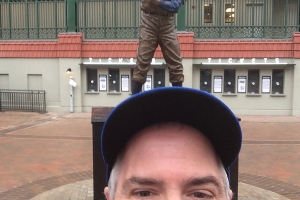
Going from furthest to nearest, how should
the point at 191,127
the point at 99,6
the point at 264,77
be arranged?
1. the point at 99,6
2. the point at 264,77
3. the point at 191,127

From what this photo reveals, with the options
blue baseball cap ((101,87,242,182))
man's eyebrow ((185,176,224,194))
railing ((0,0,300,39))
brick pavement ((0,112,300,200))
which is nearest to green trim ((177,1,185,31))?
railing ((0,0,300,39))

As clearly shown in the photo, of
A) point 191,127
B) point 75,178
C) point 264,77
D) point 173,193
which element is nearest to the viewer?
point 173,193

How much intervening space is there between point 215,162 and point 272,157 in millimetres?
8897

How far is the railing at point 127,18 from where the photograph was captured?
738 inches

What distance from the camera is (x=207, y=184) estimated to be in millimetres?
1452

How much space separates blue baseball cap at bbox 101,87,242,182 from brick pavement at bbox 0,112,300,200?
5.52m

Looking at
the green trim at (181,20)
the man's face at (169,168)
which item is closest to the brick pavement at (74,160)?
the green trim at (181,20)

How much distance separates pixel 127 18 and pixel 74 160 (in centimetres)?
1132

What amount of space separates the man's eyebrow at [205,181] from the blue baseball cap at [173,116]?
17cm

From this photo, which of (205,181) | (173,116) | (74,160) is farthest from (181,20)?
(205,181)

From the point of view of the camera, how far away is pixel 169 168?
1419 millimetres

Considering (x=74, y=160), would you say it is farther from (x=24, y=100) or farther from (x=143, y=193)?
(x=24, y=100)

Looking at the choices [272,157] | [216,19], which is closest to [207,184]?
[272,157]

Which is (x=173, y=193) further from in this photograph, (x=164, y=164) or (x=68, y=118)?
(x=68, y=118)
